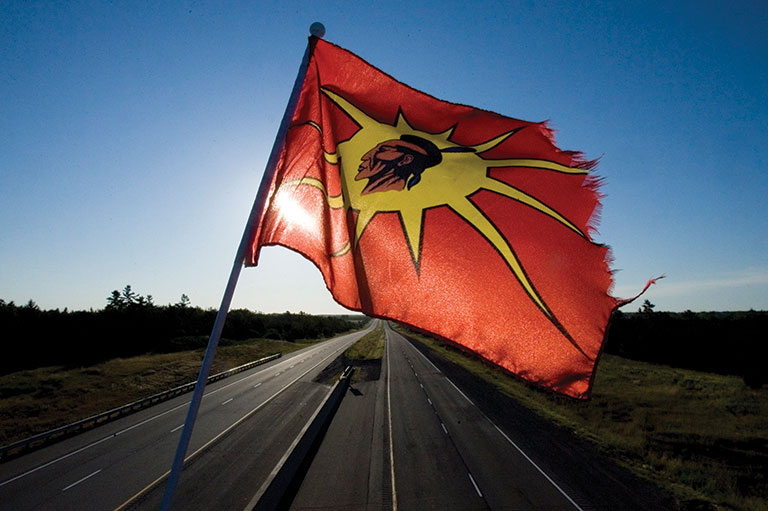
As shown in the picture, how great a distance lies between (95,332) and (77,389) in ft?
83.8

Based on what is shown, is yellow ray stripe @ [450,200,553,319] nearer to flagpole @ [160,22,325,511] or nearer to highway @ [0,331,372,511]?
flagpole @ [160,22,325,511]

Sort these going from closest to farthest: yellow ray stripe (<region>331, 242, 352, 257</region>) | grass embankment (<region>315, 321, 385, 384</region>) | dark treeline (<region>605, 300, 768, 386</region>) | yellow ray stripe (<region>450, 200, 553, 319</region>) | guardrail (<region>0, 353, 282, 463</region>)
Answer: yellow ray stripe (<region>450, 200, 553, 319</region>), yellow ray stripe (<region>331, 242, 352, 257</region>), guardrail (<region>0, 353, 282, 463</region>), grass embankment (<region>315, 321, 385, 384</region>), dark treeline (<region>605, 300, 768, 386</region>)

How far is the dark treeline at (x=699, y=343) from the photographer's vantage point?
166 feet

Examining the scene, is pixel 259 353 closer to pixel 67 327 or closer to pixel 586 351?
pixel 67 327

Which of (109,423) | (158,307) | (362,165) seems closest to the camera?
(362,165)

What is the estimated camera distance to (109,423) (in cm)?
2077

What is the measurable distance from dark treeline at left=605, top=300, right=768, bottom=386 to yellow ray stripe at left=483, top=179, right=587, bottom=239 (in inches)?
2136

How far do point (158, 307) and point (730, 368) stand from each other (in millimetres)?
89970

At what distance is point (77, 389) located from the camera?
92.5 feet

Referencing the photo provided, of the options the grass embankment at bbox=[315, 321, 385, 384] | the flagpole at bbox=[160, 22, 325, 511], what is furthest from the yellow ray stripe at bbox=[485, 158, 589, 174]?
the grass embankment at bbox=[315, 321, 385, 384]

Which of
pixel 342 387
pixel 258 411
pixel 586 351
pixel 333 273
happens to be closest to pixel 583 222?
pixel 586 351

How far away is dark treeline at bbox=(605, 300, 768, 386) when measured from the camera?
50.5 metres

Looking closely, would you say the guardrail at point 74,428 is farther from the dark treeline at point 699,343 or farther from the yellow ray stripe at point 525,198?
the dark treeline at point 699,343

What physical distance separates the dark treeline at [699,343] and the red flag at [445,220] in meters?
54.3
